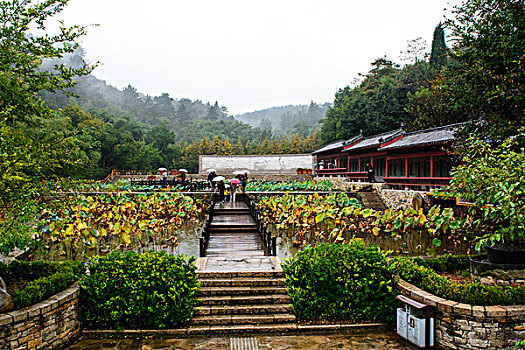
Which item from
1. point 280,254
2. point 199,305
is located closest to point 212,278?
point 199,305

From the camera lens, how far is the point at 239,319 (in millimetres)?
5914

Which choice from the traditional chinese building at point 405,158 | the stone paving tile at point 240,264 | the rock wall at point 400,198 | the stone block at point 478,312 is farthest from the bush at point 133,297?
the rock wall at point 400,198

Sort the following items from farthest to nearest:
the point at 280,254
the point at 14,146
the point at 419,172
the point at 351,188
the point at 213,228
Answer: the point at 351,188
the point at 419,172
the point at 213,228
the point at 280,254
the point at 14,146

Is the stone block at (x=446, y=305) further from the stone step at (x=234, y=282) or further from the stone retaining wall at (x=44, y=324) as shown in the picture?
the stone retaining wall at (x=44, y=324)

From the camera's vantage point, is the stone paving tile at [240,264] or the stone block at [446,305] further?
the stone paving tile at [240,264]

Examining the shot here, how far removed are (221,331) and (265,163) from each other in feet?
114

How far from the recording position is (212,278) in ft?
22.4

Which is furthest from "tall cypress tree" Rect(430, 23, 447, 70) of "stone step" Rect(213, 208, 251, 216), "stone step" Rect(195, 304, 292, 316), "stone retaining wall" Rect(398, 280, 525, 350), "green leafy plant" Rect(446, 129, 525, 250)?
"stone step" Rect(195, 304, 292, 316)

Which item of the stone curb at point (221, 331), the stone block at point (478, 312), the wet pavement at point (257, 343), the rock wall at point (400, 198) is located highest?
the rock wall at point (400, 198)

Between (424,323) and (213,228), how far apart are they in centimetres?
822

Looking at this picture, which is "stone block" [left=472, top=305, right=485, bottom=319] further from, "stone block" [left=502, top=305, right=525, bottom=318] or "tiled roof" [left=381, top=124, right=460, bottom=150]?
"tiled roof" [left=381, top=124, right=460, bottom=150]

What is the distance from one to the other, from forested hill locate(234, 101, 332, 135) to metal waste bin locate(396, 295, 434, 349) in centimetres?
4467

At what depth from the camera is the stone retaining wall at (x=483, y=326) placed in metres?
4.95

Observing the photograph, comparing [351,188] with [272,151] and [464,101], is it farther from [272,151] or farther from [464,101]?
[272,151]
